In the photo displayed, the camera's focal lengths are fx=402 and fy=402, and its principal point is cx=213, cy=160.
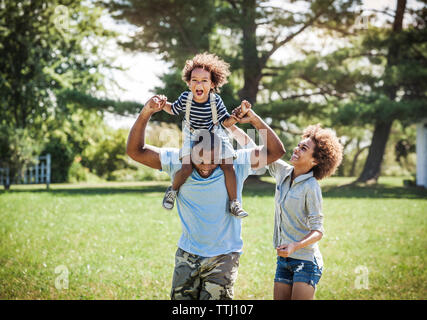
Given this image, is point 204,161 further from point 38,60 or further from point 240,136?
point 38,60

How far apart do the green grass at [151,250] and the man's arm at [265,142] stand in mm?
2799

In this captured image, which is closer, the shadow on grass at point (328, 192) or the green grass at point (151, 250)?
the green grass at point (151, 250)

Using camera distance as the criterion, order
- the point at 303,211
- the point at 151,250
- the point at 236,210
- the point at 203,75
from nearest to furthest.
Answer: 1. the point at 236,210
2. the point at 203,75
3. the point at 303,211
4. the point at 151,250

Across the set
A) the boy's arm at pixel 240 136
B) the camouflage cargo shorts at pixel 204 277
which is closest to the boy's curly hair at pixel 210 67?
the boy's arm at pixel 240 136

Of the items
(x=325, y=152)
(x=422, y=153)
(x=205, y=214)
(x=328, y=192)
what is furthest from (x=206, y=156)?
(x=422, y=153)

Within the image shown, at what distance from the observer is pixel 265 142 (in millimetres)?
2693

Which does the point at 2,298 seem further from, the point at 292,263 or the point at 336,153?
the point at 336,153

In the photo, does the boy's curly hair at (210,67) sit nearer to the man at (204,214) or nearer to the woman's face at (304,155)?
the man at (204,214)

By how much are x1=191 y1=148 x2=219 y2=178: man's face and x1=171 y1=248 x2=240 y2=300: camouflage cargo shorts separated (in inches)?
21.6

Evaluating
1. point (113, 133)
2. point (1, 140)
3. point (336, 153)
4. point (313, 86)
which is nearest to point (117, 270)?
point (336, 153)

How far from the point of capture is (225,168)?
2.73m

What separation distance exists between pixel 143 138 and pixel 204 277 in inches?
38.9

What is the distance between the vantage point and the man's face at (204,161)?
2.63m

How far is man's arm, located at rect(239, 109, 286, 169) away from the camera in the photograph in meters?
2.62
